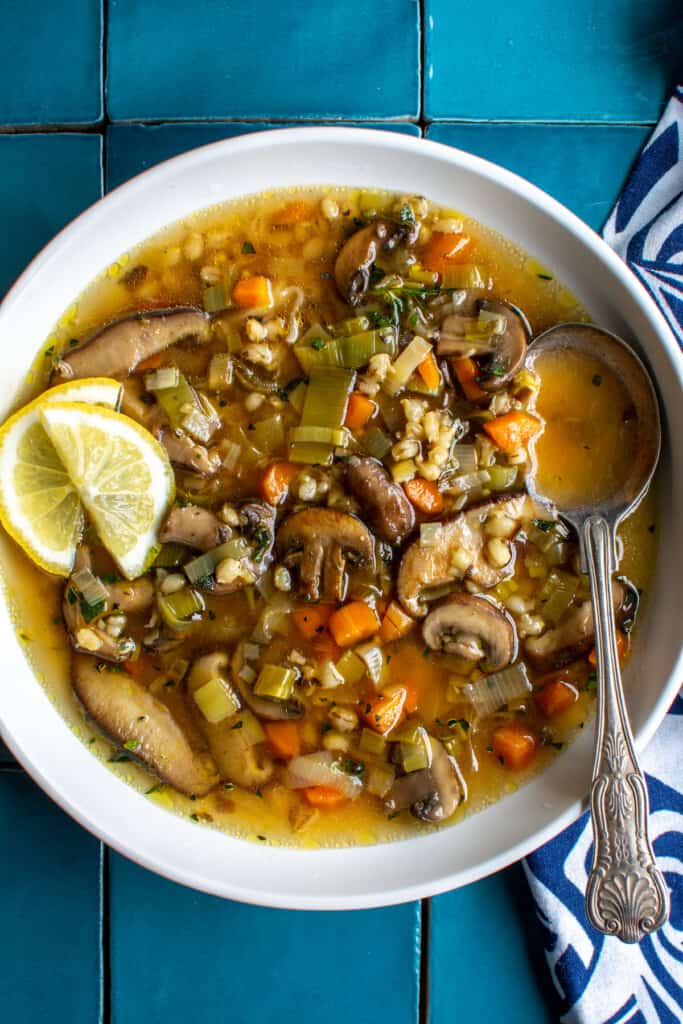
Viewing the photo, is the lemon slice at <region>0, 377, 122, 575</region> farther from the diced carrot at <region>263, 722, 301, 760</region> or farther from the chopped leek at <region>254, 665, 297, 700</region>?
the diced carrot at <region>263, 722, 301, 760</region>

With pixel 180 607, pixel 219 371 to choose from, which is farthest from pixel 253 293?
pixel 180 607

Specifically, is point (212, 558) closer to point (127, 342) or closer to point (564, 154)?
point (127, 342)

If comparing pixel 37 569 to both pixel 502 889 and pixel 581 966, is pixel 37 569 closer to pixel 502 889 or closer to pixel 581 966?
pixel 502 889

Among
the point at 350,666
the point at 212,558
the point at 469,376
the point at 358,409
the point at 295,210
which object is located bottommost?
the point at 350,666

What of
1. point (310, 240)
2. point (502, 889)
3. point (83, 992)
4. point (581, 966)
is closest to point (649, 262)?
point (310, 240)

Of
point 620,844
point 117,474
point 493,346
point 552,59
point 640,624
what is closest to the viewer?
point 620,844
